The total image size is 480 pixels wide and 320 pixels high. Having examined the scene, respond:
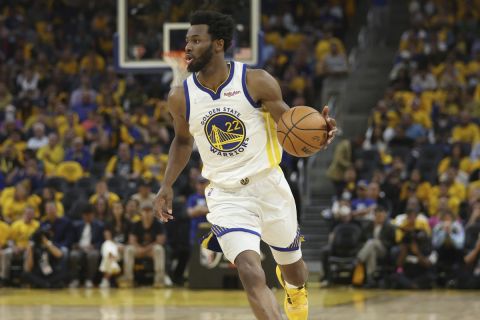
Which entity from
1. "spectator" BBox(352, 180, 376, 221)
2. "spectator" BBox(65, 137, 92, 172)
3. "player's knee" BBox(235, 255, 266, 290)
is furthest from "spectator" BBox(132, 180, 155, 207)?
"player's knee" BBox(235, 255, 266, 290)

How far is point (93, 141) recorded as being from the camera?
19.0 metres

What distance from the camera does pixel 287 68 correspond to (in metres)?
21.0

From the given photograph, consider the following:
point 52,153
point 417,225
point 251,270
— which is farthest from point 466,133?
point 251,270

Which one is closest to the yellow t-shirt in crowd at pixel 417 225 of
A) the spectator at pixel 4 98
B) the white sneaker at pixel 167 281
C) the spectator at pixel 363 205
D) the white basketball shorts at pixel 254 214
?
the spectator at pixel 363 205

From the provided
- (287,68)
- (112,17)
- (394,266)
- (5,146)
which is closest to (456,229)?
(394,266)

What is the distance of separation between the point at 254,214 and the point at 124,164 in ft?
36.2

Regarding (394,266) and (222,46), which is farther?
(394,266)

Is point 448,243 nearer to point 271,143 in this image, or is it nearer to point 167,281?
point 167,281

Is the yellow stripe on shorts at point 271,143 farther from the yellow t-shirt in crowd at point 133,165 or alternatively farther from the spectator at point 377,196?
the yellow t-shirt in crowd at point 133,165

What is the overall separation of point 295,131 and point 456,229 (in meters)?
8.76

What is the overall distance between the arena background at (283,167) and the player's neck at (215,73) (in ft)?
14.6

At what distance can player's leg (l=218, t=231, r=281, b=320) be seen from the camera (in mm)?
6539

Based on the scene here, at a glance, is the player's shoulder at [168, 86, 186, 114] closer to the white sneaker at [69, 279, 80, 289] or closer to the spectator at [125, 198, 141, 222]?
the spectator at [125, 198, 141, 222]

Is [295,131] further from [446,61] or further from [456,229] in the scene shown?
[446,61]
